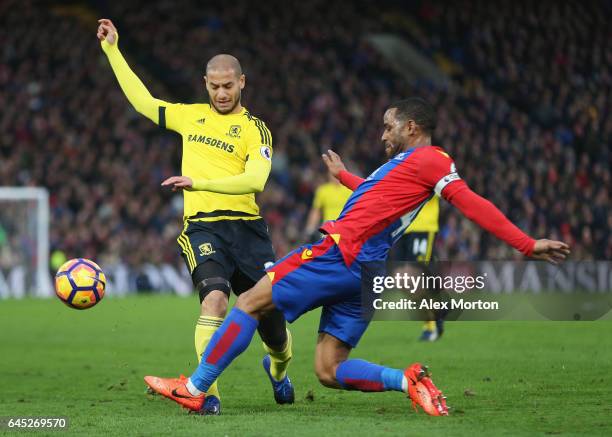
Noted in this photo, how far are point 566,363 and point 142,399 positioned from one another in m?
4.07

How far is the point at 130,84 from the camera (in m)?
8.02

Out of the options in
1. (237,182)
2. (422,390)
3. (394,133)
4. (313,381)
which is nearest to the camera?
(422,390)

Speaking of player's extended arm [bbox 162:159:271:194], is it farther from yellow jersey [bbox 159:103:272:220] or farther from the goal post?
the goal post

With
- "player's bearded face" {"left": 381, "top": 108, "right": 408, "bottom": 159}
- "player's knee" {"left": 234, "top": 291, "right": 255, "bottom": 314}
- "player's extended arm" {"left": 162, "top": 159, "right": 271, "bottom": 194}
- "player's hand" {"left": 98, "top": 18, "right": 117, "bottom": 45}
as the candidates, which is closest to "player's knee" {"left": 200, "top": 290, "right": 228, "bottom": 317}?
"player's knee" {"left": 234, "top": 291, "right": 255, "bottom": 314}

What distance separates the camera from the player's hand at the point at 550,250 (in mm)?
6043

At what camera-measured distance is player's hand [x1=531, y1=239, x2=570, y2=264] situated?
238 inches

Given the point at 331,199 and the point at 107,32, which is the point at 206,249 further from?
the point at 331,199

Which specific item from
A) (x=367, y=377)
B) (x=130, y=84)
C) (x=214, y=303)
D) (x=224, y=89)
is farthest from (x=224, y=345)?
(x=130, y=84)

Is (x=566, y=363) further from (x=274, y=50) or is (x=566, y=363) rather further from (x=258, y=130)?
(x=274, y=50)

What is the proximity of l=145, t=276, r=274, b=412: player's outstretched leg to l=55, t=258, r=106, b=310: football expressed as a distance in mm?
1589

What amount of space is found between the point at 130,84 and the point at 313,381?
2887 millimetres

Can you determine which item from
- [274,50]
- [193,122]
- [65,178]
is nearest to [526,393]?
[193,122]

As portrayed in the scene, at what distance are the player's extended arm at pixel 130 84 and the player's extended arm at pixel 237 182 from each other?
0.96 meters

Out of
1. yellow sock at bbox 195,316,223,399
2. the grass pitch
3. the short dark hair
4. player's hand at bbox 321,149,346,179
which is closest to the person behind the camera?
the grass pitch
